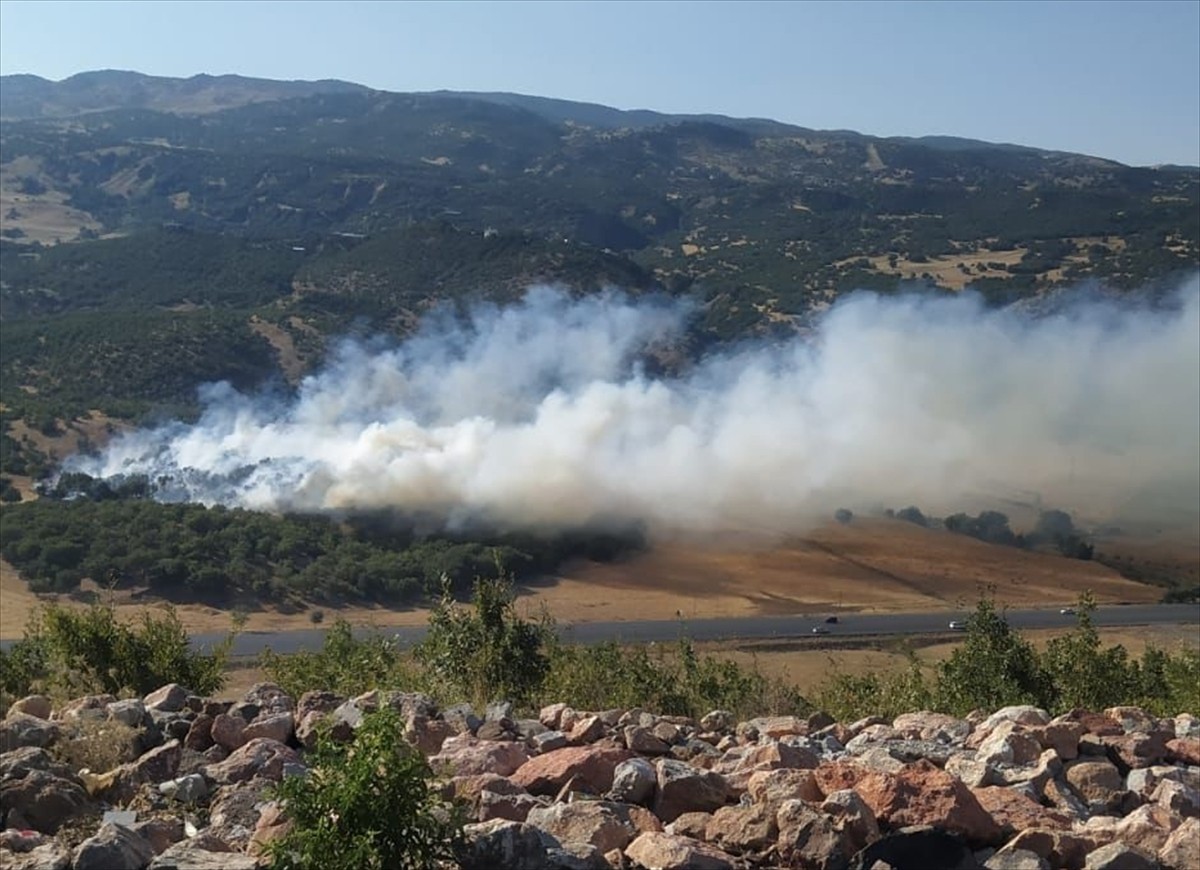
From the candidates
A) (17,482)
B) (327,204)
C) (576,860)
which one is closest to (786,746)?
(576,860)

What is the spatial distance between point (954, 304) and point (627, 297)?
103 feet

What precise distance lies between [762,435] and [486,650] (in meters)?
47.4

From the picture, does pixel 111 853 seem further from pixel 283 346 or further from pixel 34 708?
pixel 283 346

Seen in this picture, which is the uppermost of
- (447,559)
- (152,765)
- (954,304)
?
(954,304)

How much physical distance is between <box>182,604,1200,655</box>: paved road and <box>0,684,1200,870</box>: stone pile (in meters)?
30.1

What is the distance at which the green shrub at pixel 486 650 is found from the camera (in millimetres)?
20672

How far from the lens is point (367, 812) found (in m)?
8.94

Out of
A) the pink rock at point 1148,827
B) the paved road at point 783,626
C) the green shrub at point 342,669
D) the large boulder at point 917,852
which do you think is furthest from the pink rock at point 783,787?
the paved road at point 783,626

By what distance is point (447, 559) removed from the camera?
58.8m

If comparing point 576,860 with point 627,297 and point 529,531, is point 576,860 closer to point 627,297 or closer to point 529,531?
point 529,531

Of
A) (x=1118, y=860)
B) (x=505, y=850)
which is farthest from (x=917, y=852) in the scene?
(x=505, y=850)

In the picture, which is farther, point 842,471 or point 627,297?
point 627,297

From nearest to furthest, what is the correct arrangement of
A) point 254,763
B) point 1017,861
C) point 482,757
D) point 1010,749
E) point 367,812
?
point 367,812 → point 1017,861 → point 482,757 → point 254,763 → point 1010,749

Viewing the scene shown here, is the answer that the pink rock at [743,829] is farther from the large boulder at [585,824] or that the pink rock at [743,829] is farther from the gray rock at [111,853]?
the gray rock at [111,853]
